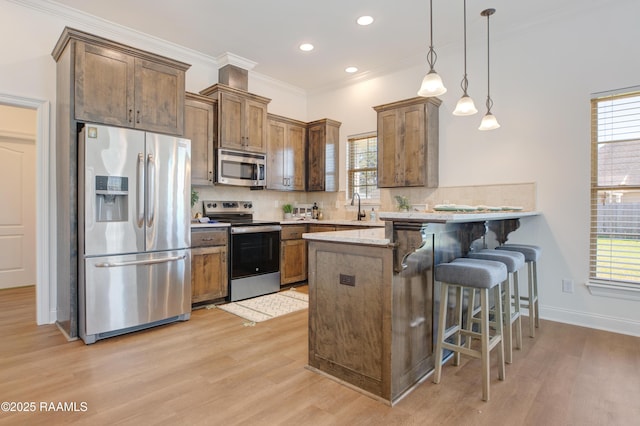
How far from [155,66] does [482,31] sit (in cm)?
354

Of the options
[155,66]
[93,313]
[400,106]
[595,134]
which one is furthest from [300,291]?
[595,134]

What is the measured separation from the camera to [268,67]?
5008 millimetres

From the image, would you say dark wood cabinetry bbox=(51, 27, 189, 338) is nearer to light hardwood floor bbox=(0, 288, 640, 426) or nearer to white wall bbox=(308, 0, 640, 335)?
light hardwood floor bbox=(0, 288, 640, 426)

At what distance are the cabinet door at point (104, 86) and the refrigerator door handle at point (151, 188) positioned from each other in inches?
16.9

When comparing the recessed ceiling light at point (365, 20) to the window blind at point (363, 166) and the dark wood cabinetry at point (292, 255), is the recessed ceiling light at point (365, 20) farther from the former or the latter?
the dark wood cabinetry at point (292, 255)

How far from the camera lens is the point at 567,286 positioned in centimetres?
348

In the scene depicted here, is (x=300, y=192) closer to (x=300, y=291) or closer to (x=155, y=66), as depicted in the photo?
(x=300, y=291)

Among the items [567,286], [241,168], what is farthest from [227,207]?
[567,286]

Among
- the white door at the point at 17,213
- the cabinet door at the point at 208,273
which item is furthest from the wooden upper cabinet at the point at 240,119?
the white door at the point at 17,213

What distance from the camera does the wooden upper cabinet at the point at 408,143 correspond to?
13.9ft

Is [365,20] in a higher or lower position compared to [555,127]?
higher

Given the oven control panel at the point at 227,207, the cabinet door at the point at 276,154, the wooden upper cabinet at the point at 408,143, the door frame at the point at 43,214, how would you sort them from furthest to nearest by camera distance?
the cabinet door at the point at 276,154, the oven control panel at the point at 227,207, the wooden upper cabinet at the point at 408,143, the door frame at the point at 43,214

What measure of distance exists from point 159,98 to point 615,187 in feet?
14.6

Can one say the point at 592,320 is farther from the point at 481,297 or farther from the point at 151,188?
the point at 151,188
